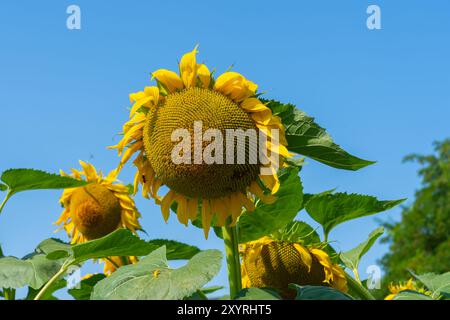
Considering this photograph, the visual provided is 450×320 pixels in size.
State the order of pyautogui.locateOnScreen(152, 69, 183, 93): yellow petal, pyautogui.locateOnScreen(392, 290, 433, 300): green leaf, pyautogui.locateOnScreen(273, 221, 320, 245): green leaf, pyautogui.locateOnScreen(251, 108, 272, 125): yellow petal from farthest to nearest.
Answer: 1. pyautogui.locateOnScreen(273, 221, 320, 245): green leaf
2. pyautogui.locateOnScreen(152, 69, 183, 93): yellow petal
3. pyautogui.locateOnScreen(251, 108, 272, 125): yellow petal
4. pyautogui.locateOnScreen(392, 290, 433, 300): green leaf

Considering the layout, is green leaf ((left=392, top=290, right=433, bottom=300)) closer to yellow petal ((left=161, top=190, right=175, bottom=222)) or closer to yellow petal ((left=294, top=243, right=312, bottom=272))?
yellow petal ((left=294, top=243, right=312, bottom=272))

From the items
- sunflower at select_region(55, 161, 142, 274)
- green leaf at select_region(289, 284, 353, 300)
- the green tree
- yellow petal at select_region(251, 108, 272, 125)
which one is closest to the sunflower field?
yellow petal at select_region(251, 108, 272, 125)

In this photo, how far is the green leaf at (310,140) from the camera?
2.13 metres

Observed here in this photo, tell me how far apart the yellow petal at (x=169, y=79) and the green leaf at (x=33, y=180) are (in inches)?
17.8

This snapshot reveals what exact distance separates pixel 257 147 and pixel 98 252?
61 centimetres

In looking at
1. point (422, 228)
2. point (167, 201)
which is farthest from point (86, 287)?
point (422, 228)

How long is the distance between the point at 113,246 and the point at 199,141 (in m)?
0.42

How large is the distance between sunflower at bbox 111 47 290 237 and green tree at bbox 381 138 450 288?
87.6ft

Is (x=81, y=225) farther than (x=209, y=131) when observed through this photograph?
Yes

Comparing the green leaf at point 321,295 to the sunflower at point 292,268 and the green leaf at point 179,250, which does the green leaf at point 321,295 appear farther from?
the green leaf at point 179,250

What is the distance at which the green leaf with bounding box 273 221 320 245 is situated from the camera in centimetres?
252
